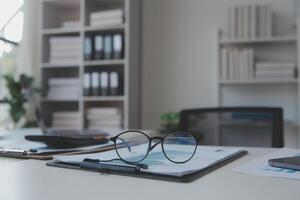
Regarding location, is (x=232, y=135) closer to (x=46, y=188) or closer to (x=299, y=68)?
(x=299, y=68)

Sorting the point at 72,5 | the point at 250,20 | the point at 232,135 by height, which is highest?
Answer: the point at 72,5

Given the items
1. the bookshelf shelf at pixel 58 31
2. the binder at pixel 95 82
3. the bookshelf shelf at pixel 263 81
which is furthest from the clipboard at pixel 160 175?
the bookshelf shelf at pixel 58 31

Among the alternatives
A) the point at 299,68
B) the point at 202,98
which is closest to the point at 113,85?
the point at 202,98

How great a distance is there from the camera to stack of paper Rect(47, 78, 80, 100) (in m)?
2.91

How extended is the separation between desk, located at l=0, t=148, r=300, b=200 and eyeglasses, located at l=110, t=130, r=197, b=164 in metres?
0.10

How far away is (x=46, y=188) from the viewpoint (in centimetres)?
60

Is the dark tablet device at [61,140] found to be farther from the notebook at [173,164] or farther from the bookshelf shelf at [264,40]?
the bookshelf shelf at [264,40]

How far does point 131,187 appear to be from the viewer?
601mm

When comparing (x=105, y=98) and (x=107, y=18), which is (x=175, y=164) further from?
(x=107, y=18)

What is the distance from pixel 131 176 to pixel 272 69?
6.81 feet

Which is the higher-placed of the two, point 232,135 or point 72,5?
point 72,5

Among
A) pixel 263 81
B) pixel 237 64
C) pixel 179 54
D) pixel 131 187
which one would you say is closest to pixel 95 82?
pixel 179 54

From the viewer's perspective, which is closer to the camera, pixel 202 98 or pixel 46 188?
pixel 46 188

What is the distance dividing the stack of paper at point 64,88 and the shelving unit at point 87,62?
4 cm
